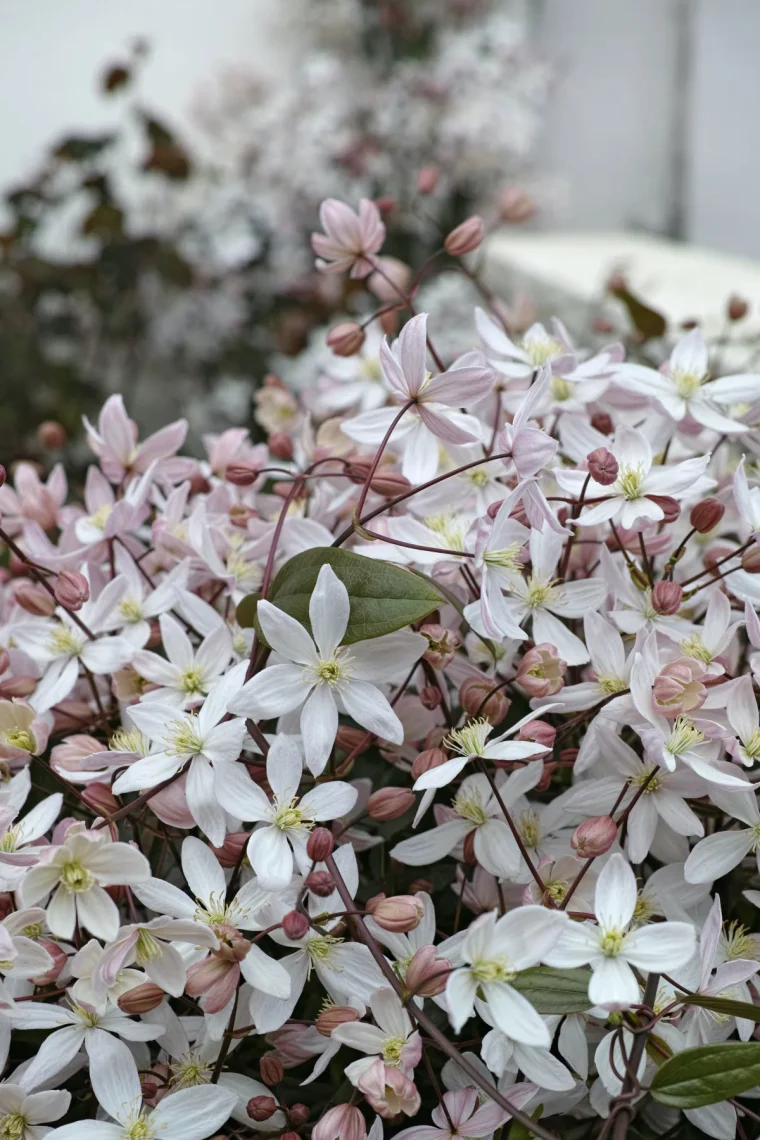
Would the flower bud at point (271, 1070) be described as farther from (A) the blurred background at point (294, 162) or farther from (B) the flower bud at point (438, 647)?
(A) the blurred background at point (294, 162)

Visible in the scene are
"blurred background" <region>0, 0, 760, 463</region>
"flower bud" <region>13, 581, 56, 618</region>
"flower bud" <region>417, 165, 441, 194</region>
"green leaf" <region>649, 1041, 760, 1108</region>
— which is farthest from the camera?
"blurred background" <region>0, 0, 760, 463</region>

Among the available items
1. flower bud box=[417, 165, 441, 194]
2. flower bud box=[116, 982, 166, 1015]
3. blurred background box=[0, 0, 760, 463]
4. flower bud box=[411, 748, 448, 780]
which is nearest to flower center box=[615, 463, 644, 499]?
flower bud box=[411, 748, 448, 780]

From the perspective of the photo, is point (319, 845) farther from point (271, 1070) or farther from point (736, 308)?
point (736, 308)

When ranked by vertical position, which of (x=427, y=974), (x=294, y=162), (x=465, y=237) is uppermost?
(x=465, y=237)

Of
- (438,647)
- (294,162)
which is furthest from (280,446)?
(294,162)

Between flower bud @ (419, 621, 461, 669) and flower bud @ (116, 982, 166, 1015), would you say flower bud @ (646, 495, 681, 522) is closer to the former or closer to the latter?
flower bud @ (419, 621, 461, 669)

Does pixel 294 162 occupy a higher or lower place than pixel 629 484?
lower
